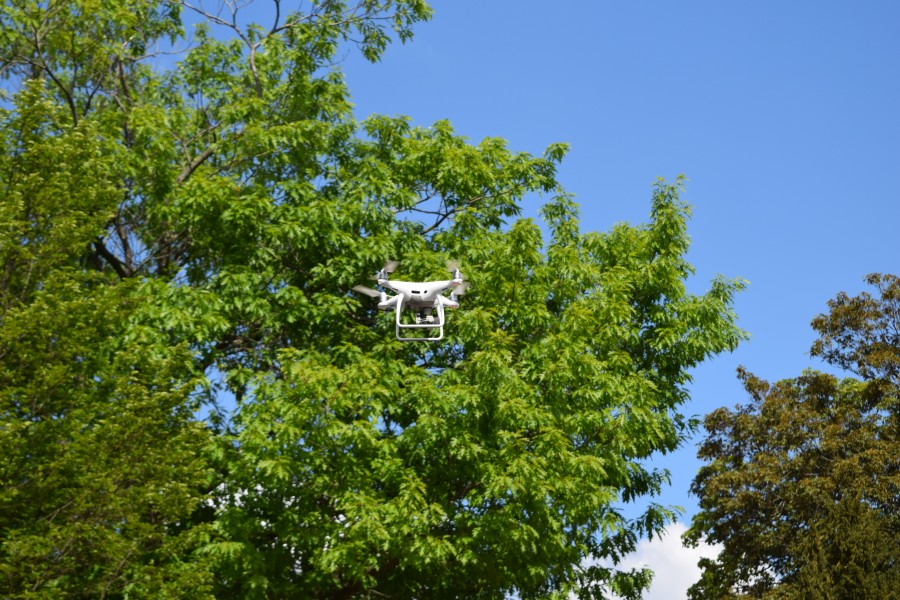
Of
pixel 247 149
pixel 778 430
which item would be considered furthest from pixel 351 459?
pixel 778 430

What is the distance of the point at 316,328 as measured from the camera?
19328 mm

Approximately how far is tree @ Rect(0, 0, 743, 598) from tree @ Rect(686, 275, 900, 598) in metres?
6.07

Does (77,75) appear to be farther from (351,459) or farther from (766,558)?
(766,558)

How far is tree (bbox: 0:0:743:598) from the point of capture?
15.5m

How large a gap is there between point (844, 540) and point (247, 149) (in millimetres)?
13950

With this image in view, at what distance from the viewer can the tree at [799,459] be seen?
25.6 m

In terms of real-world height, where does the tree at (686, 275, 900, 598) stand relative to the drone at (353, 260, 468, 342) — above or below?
above

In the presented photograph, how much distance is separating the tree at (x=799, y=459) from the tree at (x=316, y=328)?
19.9ft

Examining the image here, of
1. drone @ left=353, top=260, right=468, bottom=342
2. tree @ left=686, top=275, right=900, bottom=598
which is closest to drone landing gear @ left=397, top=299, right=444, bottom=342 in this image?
drone @ left=353, top=260, right=468, bottom=342

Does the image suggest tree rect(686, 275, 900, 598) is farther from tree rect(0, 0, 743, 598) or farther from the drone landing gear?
the drone landing gear

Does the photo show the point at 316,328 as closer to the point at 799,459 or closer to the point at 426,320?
the point at 426,320

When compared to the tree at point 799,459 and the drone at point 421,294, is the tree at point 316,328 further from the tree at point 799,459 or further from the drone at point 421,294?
the tree at point 799,459

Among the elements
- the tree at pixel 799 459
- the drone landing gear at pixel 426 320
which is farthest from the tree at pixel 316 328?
the tree at pixel 799 459

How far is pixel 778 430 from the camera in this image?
89.4 feet
